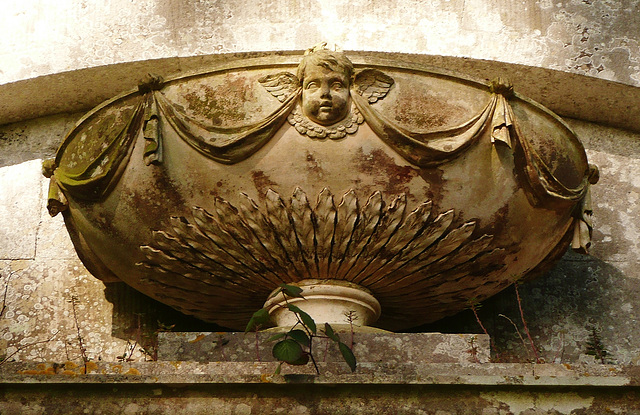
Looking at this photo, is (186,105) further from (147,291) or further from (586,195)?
(586,195)

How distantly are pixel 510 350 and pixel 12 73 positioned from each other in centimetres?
245

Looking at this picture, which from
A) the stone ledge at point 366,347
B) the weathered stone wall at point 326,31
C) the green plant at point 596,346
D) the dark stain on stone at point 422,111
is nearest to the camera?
the stone ledge at point 366,347


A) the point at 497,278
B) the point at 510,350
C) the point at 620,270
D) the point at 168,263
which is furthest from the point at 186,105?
the point at 620,270

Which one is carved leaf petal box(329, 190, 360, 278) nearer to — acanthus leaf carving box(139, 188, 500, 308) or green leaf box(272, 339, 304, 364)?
acanthus leaf carving box(139, 188, 500, 308)

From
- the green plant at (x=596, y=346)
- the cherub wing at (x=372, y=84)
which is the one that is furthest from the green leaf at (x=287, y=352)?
the green plant at (x=596, y=346)

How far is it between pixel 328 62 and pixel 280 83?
0.18 meters

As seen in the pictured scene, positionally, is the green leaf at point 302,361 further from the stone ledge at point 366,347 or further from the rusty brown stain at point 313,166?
the rusty brown stain at point 313,166

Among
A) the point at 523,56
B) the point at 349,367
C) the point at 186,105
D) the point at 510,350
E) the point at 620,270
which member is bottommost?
the point at 349,367

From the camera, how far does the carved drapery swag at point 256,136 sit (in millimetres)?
3885

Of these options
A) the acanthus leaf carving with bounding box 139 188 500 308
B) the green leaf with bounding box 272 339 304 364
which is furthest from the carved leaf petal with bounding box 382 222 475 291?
the green leaf with bounding box 272 339 304 364

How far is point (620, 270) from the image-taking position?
16.1 feet

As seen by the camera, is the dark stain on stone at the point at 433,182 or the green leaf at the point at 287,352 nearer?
the green leaf at the point at 287,352

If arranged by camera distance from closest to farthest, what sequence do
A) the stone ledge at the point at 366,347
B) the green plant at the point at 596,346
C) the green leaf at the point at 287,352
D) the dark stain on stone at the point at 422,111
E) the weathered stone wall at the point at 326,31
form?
the green leaf at the point at 287,352 < the stone ledge at the point at 366,347 < the dark stain on stone at the point at 422,111 < the green plant at the point at 596,346 < the weathered stone wall at the point at 326,31

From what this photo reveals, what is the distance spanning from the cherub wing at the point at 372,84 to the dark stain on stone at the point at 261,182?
0.43 meters
